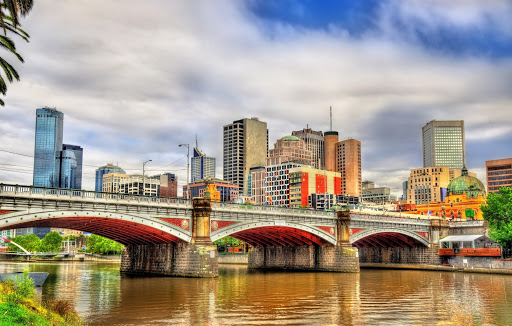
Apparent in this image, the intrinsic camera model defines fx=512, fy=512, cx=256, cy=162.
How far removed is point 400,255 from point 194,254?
5735 cm

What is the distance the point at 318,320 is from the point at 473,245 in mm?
67806

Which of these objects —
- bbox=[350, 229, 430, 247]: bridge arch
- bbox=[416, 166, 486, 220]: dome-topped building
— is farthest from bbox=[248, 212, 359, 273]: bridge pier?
bbox=[416, 166, 486, 220]: dome-topped building

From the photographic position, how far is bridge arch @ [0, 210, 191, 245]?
53688 millimetres

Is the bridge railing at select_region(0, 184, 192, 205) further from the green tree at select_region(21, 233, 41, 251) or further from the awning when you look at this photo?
the green tree at select_region(21, 233, 41, 251)

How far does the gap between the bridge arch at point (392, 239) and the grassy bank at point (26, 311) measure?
67.9 m

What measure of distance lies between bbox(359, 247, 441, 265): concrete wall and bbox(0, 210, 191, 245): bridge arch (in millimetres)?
56632

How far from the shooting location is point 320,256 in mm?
87750

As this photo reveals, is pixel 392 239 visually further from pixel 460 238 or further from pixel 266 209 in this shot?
pixel 266 209

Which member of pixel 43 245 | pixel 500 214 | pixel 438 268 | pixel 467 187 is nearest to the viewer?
pixel 500 214

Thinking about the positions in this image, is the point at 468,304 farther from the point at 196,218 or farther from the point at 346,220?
the point at 346,220

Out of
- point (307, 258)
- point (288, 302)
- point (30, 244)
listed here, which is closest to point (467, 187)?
point (307, 258)

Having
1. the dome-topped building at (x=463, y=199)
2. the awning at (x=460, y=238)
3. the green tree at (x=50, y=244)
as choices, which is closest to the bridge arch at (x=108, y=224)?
the awning at (x=460, y=238)

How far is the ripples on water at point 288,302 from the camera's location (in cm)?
3538

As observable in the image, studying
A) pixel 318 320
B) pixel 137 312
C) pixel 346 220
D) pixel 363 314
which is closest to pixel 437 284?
pixel 346 220
